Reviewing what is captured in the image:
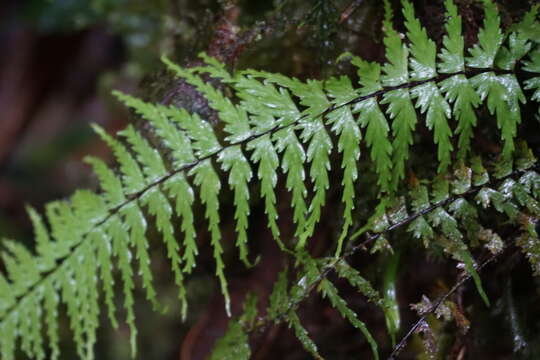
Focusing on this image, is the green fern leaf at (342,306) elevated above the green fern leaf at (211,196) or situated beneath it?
situated beneath

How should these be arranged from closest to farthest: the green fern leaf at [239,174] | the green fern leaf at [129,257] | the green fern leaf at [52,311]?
the green fern leaf at [239,174] < the green fern leaf at [129,257] < the green fern leaf at [52,311]

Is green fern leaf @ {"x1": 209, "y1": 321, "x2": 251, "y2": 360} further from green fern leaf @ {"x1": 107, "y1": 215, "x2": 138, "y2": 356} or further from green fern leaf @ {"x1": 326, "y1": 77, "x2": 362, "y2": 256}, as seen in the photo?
green fern leaf @ {"x1": 326, "y1": 77, "x2": 362, "y2": 256}

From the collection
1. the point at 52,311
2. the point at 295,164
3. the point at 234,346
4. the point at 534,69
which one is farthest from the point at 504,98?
the point at 52,311

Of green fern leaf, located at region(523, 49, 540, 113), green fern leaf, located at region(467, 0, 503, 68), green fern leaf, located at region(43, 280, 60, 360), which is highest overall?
green fern leaf, located at region(467, 0, 503, 68)

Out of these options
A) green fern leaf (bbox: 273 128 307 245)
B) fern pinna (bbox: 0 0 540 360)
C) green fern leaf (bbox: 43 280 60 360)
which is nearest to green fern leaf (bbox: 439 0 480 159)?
fern pinna (bbox: 0 0 540 360)

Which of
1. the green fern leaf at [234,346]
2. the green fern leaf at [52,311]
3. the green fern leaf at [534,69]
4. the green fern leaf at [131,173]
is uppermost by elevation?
the green fern leaf at [131,173]

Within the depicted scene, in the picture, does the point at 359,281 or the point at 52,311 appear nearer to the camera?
the point at 359,281

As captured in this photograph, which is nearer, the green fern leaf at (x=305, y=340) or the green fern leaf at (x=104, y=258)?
the green fern leaf at (x=305, y=340)

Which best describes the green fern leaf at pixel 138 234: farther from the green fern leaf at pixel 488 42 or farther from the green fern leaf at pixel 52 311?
the green fern leaf at pixel 488 42

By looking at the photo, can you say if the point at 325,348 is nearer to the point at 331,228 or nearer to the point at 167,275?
the point at 331,228

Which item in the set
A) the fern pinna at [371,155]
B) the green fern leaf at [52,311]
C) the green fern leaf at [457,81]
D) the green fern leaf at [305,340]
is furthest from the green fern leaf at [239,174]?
the green fern leaf at [52,311]

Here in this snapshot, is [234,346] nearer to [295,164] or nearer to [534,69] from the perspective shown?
[295,164]
